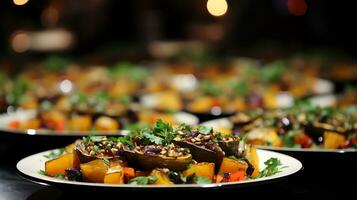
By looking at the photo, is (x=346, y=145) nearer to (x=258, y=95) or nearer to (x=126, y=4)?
(x=258, y=95)

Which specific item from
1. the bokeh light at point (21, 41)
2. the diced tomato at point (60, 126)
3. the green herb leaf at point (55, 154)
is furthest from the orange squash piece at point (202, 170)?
the bokeh light at point (21, 41)

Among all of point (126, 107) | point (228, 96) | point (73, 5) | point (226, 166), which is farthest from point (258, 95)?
point (73, 5)

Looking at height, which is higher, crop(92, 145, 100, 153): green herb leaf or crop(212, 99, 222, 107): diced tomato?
crop(212, 99, 222, 107): diced tomato

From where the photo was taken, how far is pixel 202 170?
262 cm

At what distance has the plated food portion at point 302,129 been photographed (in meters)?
3.50

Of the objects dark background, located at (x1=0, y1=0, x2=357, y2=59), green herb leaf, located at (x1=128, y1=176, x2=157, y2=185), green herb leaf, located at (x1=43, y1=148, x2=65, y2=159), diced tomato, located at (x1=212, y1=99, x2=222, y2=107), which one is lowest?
green herb leaf, located at (x1=128, y1=176, x2=157, y2=185)

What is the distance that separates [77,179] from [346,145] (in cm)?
140

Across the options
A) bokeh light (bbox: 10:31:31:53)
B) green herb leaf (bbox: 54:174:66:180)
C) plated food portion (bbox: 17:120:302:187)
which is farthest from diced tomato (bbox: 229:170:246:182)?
bokeh light (bbox: 10:31:31:53)

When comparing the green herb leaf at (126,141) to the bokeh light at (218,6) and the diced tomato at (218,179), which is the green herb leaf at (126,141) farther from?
the bokeh light at (218,6)

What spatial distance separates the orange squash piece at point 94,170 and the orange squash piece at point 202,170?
0.28 meters

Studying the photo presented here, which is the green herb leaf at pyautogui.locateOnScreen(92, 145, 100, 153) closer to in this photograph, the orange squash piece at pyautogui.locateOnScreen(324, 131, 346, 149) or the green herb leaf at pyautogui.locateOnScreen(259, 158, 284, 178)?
the green herb leaf at pyautogui.locateOnScreen(259, 158, 284, 178)

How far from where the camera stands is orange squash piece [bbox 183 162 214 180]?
2.60 metres

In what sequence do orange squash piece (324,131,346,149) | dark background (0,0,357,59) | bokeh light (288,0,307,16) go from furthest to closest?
bokeh light (288,0,307,16) → dark background (0,0,357,59) → orange squash piece (324,131,346,149)

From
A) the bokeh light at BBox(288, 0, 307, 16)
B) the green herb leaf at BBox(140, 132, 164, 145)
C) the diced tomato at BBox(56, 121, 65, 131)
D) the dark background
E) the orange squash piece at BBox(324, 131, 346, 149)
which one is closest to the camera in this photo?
the green herb leaf at BBox(140, 132, 164, 145)
